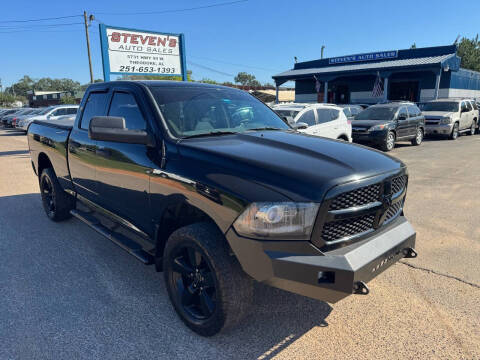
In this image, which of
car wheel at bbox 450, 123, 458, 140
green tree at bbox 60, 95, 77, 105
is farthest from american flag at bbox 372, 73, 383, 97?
green tree at bbox 60, 95, 77, 105

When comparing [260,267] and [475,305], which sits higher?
[260,267]

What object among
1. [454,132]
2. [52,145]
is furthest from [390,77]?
[52,145]

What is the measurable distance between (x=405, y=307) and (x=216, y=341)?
1640 millimetres

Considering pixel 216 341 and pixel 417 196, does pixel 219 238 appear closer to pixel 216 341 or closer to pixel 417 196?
pixel 216 341

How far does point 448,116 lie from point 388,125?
570cm

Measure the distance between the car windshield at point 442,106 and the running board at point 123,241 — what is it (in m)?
17.7

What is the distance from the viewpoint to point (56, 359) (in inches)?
95.9

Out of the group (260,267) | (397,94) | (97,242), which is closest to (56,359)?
(260,267)

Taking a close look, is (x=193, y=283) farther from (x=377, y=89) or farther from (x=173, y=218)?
(x=377, y=89)

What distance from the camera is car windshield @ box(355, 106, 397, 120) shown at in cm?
1324

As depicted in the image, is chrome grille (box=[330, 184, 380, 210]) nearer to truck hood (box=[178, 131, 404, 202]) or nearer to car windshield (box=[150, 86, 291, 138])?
truck hood (box=[178, 131, 404, 202])

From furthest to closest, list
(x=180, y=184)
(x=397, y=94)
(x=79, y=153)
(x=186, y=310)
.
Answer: (x=397, y=94) < (x=79, y=153) < (x=186, y=310) < (x=180, y=184)

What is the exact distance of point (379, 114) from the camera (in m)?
13.5

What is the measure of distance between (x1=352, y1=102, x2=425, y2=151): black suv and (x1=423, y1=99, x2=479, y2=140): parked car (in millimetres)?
2373
